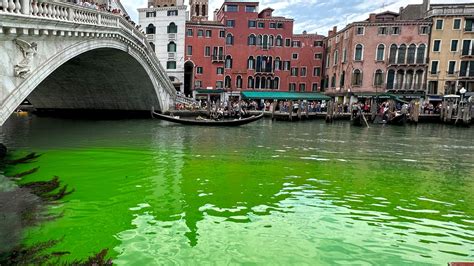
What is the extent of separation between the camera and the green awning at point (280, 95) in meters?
33.3

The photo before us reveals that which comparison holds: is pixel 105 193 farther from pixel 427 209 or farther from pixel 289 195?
pixel 427 209

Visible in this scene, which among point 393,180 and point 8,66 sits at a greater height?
point 8,66

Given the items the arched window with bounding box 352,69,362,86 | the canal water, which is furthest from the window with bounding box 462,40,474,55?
the canal water

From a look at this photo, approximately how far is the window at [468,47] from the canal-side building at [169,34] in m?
24.9

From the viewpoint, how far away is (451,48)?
30.5m

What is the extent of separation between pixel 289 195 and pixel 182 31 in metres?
30.2

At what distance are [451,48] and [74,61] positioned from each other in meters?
30.0

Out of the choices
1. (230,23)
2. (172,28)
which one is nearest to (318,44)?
(230,23)

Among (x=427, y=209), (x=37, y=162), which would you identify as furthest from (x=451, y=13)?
(x=37, y=162)

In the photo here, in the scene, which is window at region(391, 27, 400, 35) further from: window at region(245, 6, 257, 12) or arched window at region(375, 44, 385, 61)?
window at region(245, 6, 257, 12)

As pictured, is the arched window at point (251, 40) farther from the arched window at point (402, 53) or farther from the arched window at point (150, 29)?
the arched window at point (402, 53)

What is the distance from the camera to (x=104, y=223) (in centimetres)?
488

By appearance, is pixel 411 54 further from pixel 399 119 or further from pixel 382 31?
pixel 399 119

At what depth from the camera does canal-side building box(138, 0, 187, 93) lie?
33.8m
